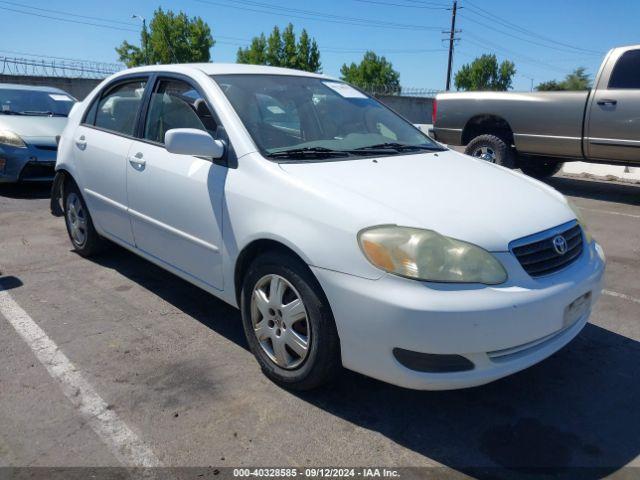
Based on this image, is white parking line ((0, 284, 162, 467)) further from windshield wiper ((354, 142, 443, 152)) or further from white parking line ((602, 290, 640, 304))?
white parking line ((602, 290, 640, 304))

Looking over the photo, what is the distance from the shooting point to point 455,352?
2.34 meters

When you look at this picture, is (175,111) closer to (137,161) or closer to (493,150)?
(137,161)

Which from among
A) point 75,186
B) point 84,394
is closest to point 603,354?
point 84,394

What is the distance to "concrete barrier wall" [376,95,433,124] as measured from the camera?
3762cm

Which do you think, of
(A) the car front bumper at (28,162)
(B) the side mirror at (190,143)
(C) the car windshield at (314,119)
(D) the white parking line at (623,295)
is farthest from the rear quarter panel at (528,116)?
(B) the side mirror at (190,143)

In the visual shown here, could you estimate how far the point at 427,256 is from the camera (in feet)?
7.79

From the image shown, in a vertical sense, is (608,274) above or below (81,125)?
below

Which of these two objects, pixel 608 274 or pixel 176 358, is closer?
A: pixel 176 358

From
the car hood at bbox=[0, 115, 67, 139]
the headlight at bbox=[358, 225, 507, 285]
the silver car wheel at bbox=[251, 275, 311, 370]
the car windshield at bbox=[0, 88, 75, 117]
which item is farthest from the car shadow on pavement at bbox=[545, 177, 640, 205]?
the car windshield at bbox=[0, 88, 75, 117]

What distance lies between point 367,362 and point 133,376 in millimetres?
1344

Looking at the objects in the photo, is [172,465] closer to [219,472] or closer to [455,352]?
[219,472]

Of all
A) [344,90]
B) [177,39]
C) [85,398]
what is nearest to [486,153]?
[344,90]

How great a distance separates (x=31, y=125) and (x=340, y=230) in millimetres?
7222

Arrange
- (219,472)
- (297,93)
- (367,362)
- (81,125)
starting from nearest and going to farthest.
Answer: (219,472) < (367,362) < (297,93) < (81,125)
